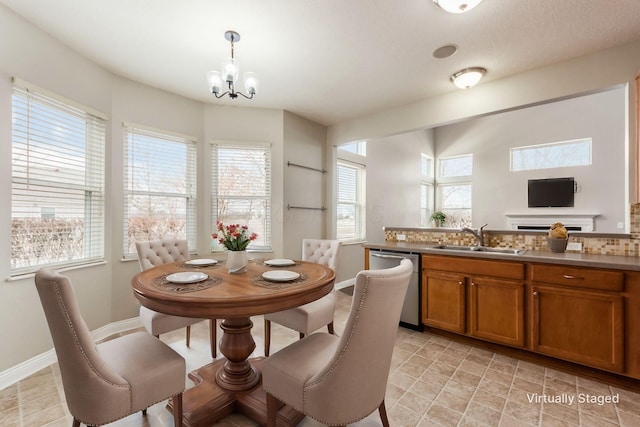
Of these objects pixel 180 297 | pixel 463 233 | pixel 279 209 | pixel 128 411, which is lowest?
pixel 128 411

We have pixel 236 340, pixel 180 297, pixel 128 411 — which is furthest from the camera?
pixel 236 340

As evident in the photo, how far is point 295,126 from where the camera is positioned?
13.4 feet

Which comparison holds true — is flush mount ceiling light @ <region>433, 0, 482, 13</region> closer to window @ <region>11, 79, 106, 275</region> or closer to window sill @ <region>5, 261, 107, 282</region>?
window sill @ <region>5, 261, 107, 282</region>

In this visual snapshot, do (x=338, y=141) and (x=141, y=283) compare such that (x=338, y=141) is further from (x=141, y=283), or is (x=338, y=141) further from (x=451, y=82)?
(x=141, y=283)

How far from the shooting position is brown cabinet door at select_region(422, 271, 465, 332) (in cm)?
270

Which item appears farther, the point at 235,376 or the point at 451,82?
the point at 451,82

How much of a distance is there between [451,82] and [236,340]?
10.5 ft

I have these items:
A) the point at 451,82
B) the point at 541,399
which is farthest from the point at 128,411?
the point at 451,82

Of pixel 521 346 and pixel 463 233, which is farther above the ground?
pixel 463 233

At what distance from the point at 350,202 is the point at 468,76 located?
281 cm

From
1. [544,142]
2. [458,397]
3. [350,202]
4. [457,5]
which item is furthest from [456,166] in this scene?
[458,397]

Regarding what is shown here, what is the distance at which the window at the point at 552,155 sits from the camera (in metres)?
5.80

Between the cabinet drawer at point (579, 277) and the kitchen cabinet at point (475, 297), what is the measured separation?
0.44 ft

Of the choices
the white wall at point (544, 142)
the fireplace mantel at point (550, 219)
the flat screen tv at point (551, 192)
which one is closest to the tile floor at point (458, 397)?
the white wall at point (544, 142)
